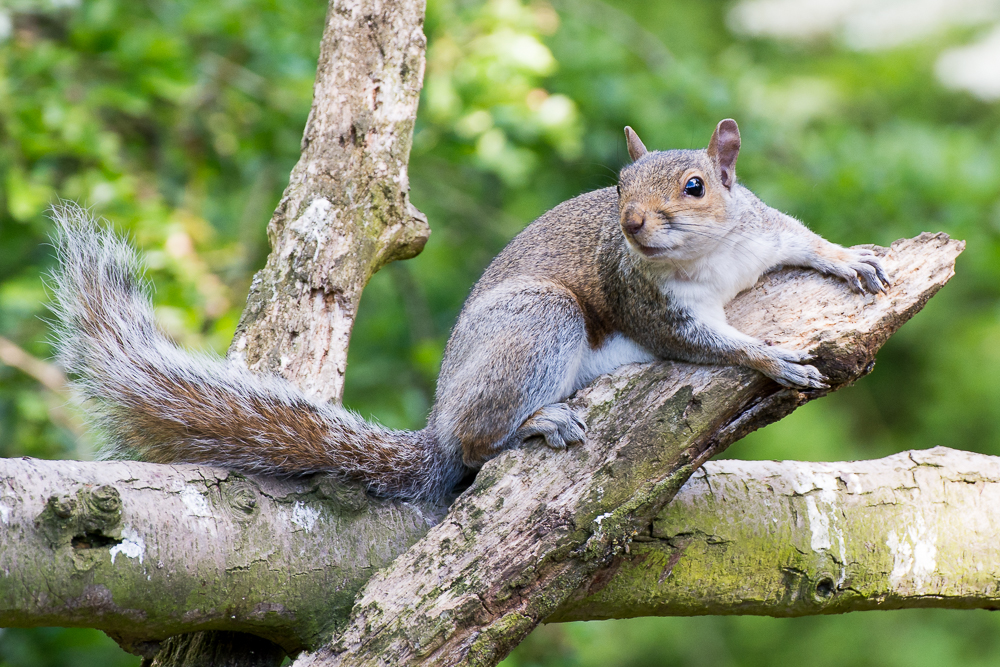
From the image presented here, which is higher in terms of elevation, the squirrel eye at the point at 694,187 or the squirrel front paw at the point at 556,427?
the squirrel eye at the point at 694,187

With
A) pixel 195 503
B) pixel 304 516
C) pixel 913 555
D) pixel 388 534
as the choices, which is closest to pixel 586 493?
pixel 388 534

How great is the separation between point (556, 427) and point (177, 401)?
25.0 inches

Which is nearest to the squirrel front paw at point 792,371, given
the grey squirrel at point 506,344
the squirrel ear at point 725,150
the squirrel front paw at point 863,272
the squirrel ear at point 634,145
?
the grey squirrel at point 506,344

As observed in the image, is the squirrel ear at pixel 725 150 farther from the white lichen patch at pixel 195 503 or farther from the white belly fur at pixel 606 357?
the white lichen patch at pixel 195 503

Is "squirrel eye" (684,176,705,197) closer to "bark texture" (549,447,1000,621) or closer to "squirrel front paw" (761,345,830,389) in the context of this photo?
"squirrel front paw" (761,345,830,389)

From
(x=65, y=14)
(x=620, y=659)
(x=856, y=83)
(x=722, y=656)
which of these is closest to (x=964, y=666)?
(x=722, y=656)

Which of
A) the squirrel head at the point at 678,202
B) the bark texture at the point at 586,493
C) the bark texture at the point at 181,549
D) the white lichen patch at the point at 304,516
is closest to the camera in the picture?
the bark texture at the point at 181,549

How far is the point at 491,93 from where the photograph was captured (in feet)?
8.32

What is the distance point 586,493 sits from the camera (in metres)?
→ 1.37

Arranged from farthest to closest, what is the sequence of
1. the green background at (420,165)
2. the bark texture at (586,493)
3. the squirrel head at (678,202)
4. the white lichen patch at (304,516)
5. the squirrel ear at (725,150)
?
the green background at (420,165), the squirrel ear at (725,150), the squirrel head at (678,202), the white lichen patch at (304,516), the bark texture at (586,493)

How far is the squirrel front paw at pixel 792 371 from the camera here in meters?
1.45

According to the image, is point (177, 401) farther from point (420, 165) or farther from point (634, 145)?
point (420, 165)

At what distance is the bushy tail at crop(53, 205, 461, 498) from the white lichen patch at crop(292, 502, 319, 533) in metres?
0.09

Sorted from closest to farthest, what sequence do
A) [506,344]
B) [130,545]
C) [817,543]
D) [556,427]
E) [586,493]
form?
[130,545]
[586,493]
[556,427]
[817,543]
[506,344]
